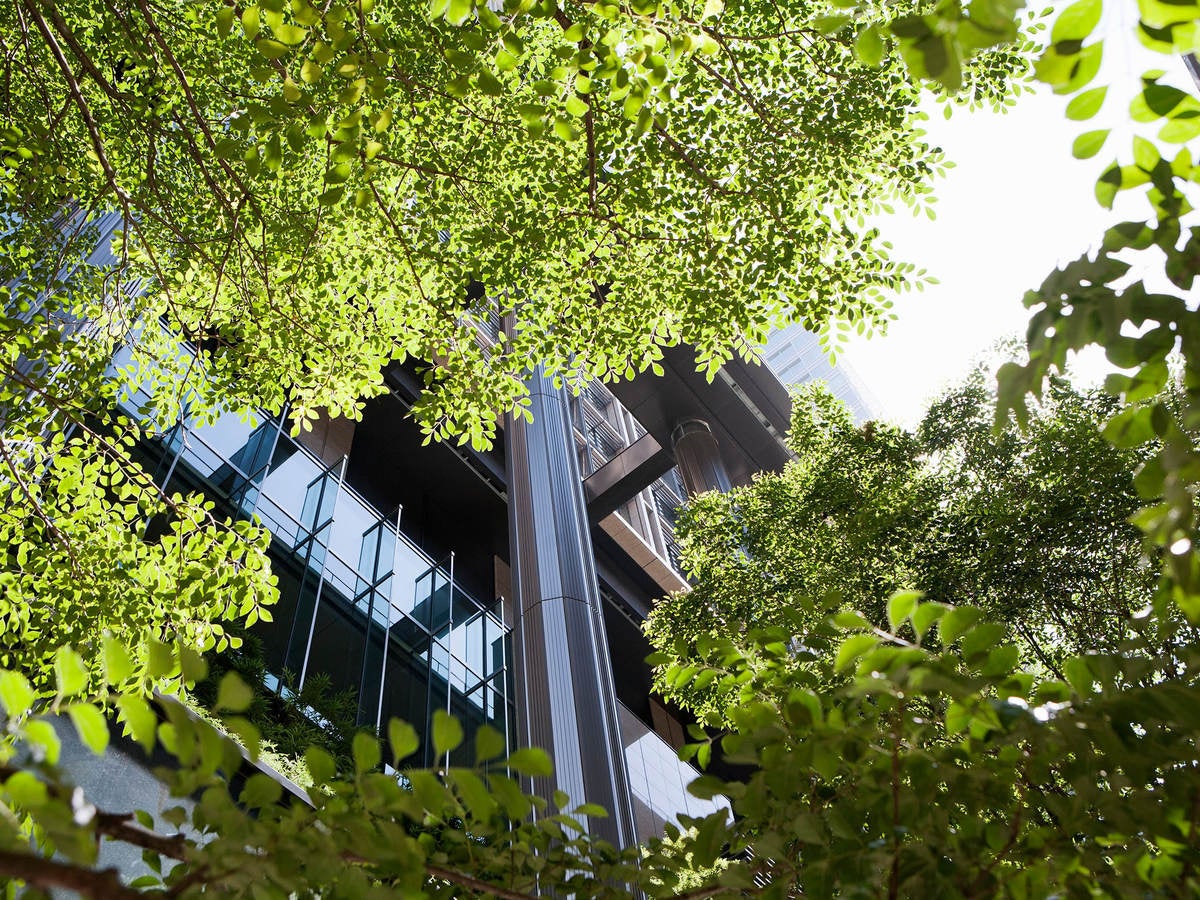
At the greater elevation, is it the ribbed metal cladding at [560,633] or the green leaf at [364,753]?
the ribbed metal cladding at [560,633]

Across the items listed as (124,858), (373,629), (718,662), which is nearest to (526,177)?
(718,662)

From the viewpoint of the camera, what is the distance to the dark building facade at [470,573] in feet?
28.6

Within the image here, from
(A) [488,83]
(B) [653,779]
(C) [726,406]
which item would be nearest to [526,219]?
(A) [488,83]

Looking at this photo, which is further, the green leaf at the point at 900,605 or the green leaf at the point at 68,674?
the green leaf at the point at 900,605

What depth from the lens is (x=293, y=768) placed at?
8.82m

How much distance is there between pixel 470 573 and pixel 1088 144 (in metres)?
18.2

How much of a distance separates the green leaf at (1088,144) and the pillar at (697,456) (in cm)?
→ 2229

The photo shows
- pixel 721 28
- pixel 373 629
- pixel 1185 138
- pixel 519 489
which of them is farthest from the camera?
pixel 373 629

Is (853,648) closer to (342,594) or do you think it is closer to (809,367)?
(342,594)

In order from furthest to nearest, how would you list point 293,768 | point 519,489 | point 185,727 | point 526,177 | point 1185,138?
1. point 519,489
2. point 293,768
3. point 526,177
4. point 1185,138
5. point 185,727

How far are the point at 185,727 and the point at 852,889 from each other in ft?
3.79

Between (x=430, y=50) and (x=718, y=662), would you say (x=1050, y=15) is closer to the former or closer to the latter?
(x=430, y=50)

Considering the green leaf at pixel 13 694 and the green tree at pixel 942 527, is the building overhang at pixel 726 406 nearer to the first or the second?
the green tree at pixel 942 527

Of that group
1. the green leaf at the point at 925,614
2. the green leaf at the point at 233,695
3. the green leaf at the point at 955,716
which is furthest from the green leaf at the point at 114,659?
the green leaf at the point at 955,716
